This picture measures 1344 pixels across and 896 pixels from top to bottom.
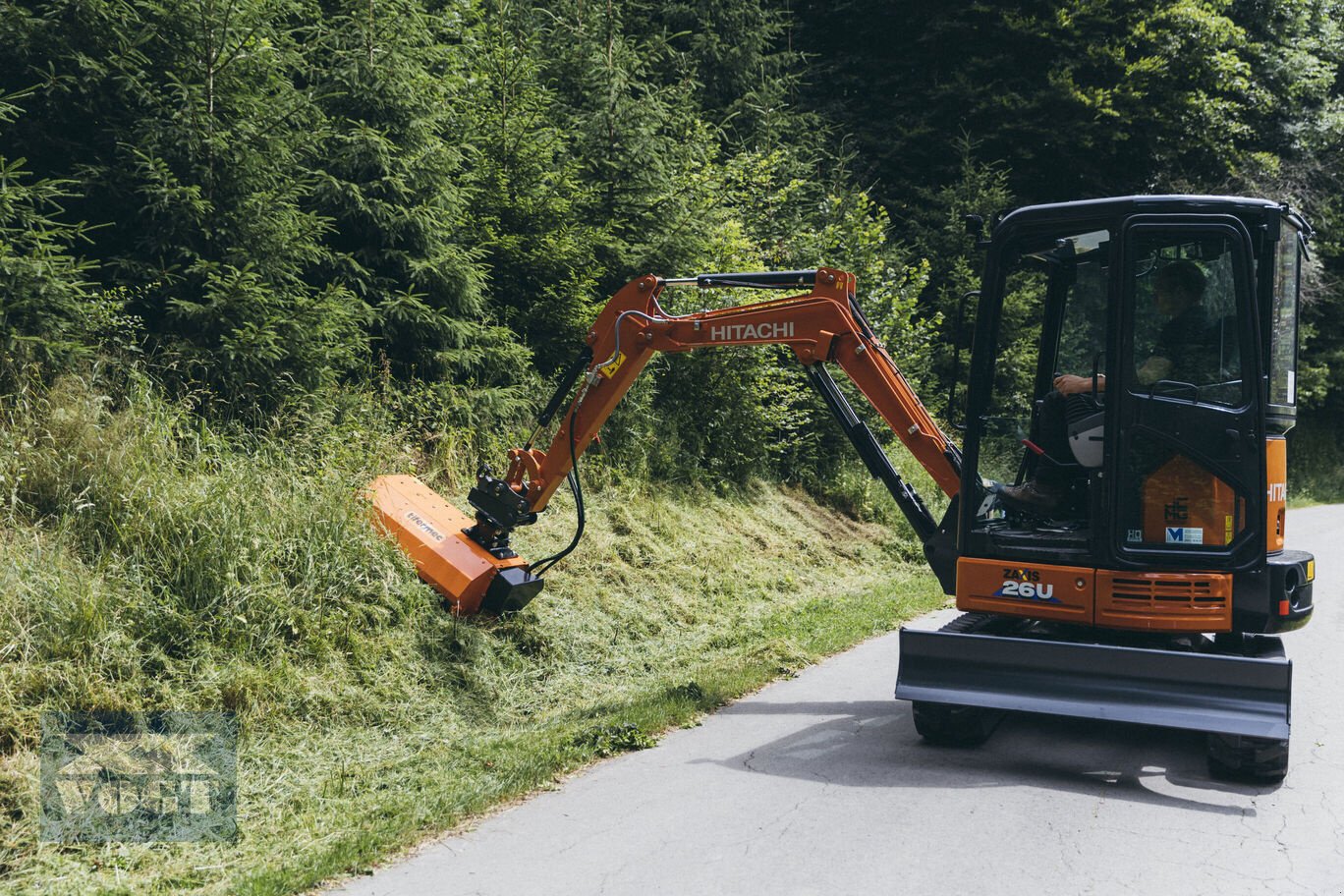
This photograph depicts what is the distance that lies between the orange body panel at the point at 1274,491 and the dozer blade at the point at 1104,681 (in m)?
0.59

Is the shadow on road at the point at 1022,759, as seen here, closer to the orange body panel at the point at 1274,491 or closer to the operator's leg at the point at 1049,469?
the orange body panel at the point at 1274,491

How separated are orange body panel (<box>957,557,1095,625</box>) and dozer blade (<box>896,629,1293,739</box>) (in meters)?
0.24

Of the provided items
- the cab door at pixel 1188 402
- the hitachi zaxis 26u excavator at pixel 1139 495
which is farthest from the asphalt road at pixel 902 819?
the cab door at pixel 1188 402

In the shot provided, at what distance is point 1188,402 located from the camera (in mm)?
5723

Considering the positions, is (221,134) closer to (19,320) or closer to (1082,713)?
(19,320)

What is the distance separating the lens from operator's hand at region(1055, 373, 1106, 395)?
19.9 ft

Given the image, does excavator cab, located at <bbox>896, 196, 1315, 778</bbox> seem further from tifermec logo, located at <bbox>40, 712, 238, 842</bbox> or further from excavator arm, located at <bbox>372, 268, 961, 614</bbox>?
tifermec logo, located at <bbox>40, 712, 238, 842</bbox>

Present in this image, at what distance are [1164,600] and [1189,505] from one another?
0.54 metres

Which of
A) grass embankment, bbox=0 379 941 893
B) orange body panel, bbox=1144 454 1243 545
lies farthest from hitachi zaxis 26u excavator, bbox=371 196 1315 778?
grass embankment, bbox=0 379 941 893

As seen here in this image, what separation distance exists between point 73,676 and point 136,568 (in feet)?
2.92

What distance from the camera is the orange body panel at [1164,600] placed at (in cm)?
571

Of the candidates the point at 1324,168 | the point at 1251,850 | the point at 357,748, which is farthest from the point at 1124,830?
A: the point at 1324,168

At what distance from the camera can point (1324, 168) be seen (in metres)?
25.5

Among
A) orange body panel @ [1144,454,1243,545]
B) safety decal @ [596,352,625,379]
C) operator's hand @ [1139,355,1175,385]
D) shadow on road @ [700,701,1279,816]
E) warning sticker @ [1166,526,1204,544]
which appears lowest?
shadow on road @ [700,701,1279,816]
